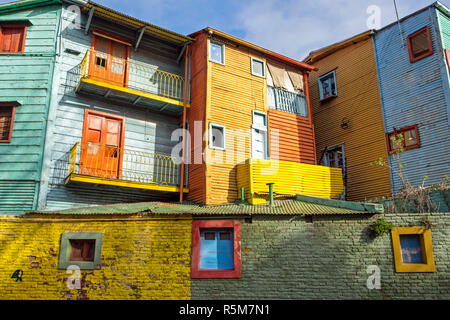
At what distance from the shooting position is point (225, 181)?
13789mm

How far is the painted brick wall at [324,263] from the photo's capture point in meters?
10.2

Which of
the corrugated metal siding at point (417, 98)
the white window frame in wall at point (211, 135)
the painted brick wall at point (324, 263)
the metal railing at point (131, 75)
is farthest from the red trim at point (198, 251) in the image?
the corrugated metal siding at point (417, 98)

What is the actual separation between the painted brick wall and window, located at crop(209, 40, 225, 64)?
24.3ft

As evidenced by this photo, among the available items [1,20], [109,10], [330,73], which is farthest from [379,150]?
[1,20]

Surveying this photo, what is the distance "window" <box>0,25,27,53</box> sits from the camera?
13312mm

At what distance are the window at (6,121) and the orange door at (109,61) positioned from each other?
292cm

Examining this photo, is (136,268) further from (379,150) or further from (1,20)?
(379,150)

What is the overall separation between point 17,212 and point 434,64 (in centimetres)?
1549

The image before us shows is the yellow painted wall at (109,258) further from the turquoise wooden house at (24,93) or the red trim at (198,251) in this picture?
the turquoise wooden house at (24,93)

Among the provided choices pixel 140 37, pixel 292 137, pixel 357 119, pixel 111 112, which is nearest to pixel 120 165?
pixel 111 112

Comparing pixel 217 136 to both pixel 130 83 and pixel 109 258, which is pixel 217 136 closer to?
pixel 130 83

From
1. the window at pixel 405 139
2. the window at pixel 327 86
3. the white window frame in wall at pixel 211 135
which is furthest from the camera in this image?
the window at pixel 327 86

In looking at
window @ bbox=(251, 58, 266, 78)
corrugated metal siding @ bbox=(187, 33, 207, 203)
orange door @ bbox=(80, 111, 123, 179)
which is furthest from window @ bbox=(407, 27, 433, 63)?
orange door @ bbox=(80, 111, 123, 179)

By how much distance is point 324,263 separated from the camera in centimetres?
1046
